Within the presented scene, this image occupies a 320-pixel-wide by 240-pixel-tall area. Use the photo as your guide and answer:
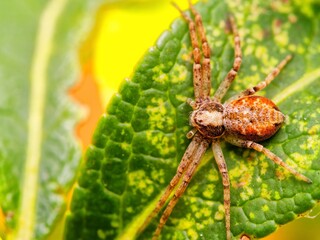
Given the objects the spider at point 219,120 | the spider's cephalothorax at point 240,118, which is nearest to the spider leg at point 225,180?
the spider at point 219,120

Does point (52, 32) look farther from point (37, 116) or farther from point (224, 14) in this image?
point (224, 14)

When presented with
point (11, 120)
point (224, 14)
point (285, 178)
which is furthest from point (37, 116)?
point (285, 178)

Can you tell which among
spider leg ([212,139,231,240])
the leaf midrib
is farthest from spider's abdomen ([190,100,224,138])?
the leaf midrib

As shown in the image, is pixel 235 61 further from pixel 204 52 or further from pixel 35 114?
pixel 35 114

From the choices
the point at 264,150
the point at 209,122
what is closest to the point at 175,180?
the point at 264,150

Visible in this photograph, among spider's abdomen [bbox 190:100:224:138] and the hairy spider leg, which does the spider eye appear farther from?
the hairy spider leg

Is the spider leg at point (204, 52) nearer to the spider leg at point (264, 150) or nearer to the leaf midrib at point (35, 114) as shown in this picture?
the spider leg at point (264, 150)
